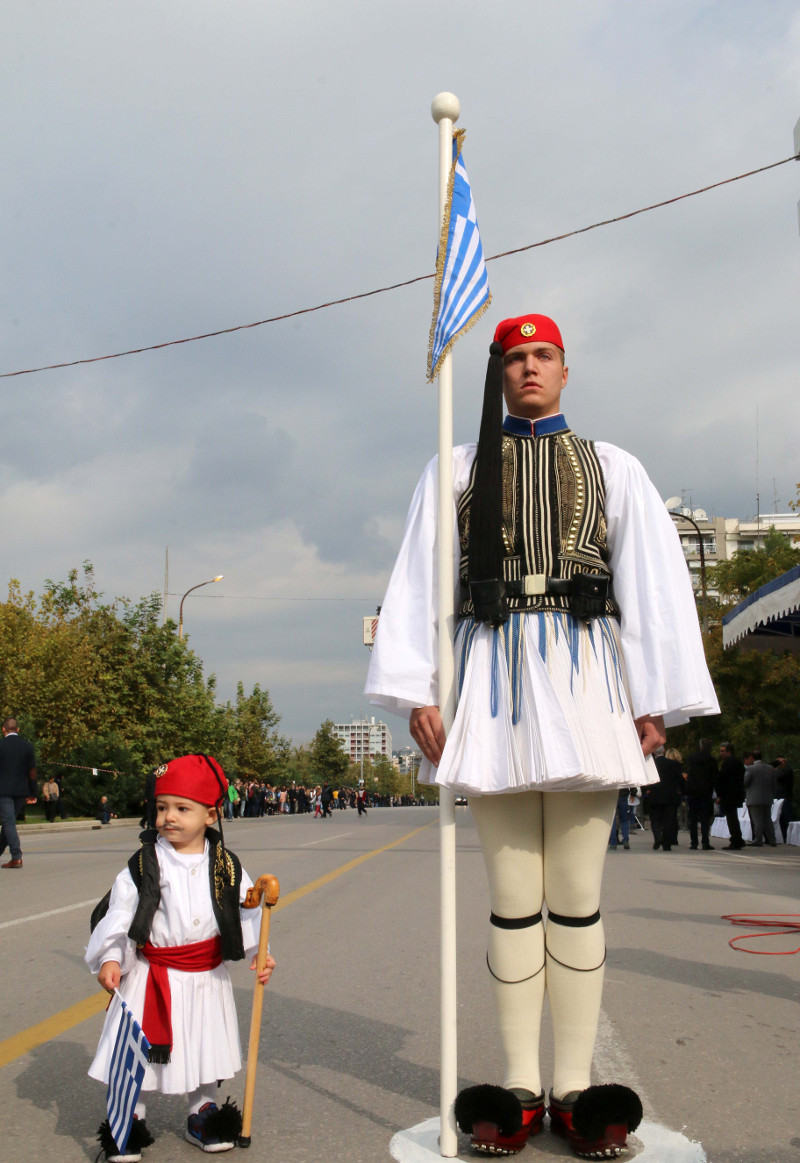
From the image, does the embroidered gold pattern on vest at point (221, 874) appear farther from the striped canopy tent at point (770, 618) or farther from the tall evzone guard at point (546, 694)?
the striped canopy tent at point (770, 618)

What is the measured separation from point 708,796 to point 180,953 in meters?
16.0

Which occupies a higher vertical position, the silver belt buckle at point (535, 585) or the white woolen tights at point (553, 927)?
the silver belt buckle at point (535, 585)

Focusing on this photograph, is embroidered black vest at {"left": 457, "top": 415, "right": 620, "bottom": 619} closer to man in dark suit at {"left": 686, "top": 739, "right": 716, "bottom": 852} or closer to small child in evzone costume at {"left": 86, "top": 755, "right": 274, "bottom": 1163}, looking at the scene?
small child in evzone costume at {"left": 86, "top": 755, "right": 274, "bottom": 1163}

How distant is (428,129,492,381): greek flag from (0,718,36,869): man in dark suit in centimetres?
1066

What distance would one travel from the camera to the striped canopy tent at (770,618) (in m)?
12.8

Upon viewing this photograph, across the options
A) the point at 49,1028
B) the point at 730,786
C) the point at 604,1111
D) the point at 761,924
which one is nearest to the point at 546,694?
the point at 604,1111

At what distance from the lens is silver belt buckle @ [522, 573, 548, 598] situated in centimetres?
315

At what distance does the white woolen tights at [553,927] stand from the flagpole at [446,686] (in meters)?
0.12

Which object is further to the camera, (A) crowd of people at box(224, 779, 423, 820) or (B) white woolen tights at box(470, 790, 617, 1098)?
(A) crowd of people at box(224, 779, 423, 820)

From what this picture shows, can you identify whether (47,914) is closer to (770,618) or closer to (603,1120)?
(603,1120)

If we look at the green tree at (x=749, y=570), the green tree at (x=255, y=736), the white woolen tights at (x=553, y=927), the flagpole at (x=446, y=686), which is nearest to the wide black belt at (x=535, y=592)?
the flagpole at (x=446, y=686)

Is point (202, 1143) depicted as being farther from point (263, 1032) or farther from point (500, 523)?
point (500, 523)

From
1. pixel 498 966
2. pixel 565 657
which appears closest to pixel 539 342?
pixel 565 657

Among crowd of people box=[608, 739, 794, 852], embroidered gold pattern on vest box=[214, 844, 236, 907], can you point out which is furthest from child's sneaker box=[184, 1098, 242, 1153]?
crowd of people box=[608, 739, 794, 852]
